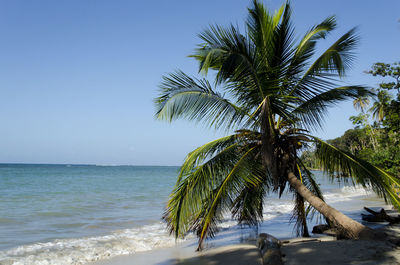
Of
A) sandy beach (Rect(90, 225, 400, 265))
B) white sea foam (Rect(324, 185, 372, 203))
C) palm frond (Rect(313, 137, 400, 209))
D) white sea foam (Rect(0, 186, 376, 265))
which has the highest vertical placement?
palm frond (Rect(313, 137, 400, 209))

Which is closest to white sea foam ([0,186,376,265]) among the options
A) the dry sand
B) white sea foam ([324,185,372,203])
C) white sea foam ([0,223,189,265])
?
white sea foam ([0,223,189,265])

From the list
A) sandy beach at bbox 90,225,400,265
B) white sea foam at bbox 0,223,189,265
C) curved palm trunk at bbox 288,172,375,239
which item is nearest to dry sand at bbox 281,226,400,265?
sandy beach at bbox 90,225,400,265

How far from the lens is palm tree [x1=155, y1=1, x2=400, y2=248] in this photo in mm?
5402

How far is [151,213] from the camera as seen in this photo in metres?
14.2

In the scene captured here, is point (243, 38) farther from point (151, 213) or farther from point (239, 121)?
point (151, 213)

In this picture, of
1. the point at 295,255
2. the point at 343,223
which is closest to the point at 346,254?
the point at 343,223

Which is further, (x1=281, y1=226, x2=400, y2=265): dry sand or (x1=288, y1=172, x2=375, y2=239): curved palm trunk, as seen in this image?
(x1=288, y1=172, x2=375, y2=239): curved palm trunk

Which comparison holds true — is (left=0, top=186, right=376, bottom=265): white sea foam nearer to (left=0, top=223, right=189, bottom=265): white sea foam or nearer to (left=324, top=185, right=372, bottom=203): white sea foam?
(left=0, top=223, right=189, bottom=265): white sea foam

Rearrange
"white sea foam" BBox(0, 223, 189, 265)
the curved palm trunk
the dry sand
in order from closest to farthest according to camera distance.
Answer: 1. the dry sand
2. the curved palm trunk
3. "white sea foam" BBox(0, 223, 189, 265)

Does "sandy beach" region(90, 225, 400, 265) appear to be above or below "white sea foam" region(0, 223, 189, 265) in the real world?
above

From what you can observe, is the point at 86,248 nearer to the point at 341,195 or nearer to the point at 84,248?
the point at 84,248

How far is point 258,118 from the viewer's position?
5785 mm

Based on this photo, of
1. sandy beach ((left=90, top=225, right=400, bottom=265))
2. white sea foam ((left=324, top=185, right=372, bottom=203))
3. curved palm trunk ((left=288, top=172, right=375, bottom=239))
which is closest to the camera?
sandy beach ((left=90, top=225, right=400, bottom=265))

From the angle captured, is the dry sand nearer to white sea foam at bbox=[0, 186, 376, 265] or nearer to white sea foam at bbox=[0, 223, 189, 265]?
white sea foam at bbox=[0, 186, 376, 265]
